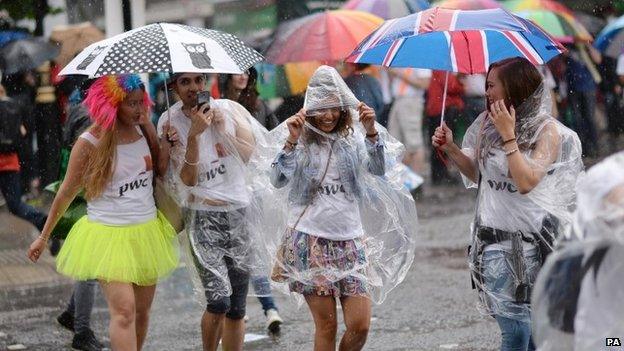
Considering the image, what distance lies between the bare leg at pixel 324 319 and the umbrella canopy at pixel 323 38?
3.70m

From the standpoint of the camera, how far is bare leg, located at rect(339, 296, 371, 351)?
231 inches

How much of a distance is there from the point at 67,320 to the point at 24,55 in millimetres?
5649

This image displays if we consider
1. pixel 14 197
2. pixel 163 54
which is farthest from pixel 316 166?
pixel 14 197

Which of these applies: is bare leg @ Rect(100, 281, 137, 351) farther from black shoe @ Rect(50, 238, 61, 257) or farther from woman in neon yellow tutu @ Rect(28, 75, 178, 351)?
black shoe @ Rect(50, 238, 61, 257)

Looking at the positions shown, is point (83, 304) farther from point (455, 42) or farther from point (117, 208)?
point (455, 42)

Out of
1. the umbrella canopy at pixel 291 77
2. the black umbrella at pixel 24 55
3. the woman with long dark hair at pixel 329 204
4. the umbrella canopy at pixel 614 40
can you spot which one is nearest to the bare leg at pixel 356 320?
the woman with long dark hair at pixel 329 204

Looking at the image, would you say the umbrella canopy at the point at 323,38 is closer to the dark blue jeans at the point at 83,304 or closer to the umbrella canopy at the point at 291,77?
the umbrella canopy at the point at 291,77

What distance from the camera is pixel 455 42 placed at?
6.30 metres

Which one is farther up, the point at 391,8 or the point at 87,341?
the point at 391,8

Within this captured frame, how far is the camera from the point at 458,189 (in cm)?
1584

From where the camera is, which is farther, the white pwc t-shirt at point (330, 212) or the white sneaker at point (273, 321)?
the white sneaker at point (273, 321)

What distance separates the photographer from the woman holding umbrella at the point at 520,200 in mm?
5574

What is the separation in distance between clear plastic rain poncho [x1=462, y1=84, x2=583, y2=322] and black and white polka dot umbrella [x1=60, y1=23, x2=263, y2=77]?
4.50 feet

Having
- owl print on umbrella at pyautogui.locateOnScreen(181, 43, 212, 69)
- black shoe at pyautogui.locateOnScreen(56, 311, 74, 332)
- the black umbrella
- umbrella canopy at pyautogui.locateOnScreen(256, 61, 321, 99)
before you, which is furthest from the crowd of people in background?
the black umbrella
